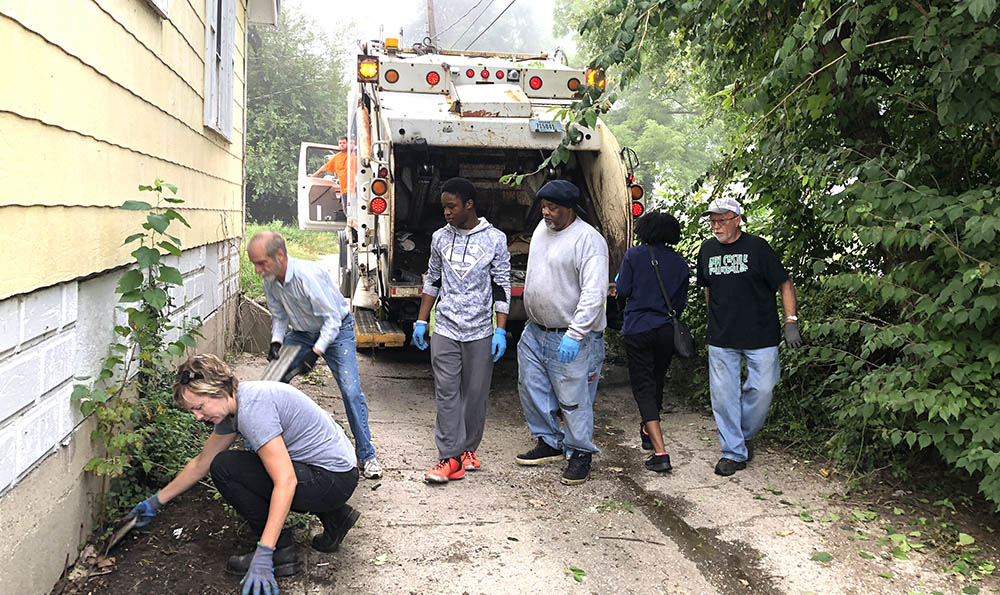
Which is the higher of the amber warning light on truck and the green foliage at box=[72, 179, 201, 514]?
the amber warning light on truck

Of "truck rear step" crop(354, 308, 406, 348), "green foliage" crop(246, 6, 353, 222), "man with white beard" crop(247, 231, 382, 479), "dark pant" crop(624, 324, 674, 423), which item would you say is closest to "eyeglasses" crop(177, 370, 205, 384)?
"man with white beard" crop(247, 231, 382, 479)

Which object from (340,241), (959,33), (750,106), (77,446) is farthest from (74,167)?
(340,241)

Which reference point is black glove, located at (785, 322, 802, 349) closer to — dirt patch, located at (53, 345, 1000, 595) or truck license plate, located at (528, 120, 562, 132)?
dirt patch, located at (53, 345, 1000, 595)

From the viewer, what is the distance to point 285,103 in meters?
33.0

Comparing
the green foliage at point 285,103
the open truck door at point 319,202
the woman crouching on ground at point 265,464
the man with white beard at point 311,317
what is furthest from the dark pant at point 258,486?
the green foliage at point 285,103

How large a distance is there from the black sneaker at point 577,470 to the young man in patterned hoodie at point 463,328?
563mm

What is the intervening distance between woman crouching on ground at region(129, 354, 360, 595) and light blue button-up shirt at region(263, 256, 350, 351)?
1008 millimetres

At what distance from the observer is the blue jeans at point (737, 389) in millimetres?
4844

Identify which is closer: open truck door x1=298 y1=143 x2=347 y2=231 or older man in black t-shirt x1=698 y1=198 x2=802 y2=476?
older man in black t-shirt x1=698 y1=198 x2=802 y2=476

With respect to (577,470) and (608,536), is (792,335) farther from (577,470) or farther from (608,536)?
(608,536)

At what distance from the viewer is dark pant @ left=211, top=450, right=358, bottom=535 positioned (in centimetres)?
326

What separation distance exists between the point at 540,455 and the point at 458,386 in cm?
77

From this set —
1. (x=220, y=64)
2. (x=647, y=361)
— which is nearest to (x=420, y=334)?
(x=647, y=361)

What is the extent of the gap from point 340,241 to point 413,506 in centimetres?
655
